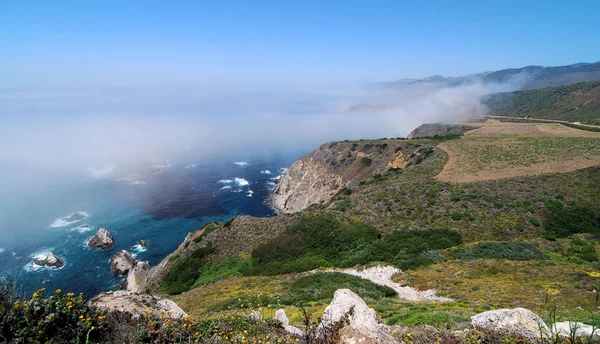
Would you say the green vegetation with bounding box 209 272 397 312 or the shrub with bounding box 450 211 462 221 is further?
the shrub with bounding box 450 211 462 221

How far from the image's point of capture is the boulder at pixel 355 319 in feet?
25.5

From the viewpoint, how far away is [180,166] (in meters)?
142

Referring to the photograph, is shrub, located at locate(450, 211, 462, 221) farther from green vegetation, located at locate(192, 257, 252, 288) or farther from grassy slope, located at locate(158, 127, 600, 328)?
green vegetation, located at locate(192, 257, 252, 288)

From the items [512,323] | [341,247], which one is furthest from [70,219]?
[512,323]

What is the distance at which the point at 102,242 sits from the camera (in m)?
57.0

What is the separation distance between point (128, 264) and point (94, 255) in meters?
12.1

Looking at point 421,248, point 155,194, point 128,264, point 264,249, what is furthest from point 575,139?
point 155,194

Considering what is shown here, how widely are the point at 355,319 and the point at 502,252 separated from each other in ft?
61.8

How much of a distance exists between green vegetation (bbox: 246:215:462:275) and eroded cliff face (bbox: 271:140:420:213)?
2461 centimetres

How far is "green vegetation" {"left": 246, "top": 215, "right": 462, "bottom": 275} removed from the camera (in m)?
24.3

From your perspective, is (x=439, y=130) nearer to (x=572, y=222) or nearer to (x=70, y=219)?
(x=572, y=222)

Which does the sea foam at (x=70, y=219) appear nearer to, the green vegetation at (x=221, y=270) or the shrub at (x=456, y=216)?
the green vegetation at (x=221, y=270)

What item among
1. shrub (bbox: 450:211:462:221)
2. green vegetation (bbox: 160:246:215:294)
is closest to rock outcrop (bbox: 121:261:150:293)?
green vegetation (bbox: 160:246:215:294)

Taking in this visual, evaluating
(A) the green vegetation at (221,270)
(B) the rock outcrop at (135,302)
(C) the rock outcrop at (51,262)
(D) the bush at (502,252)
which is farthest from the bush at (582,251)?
(C) the rock outcrop at (51,262)
